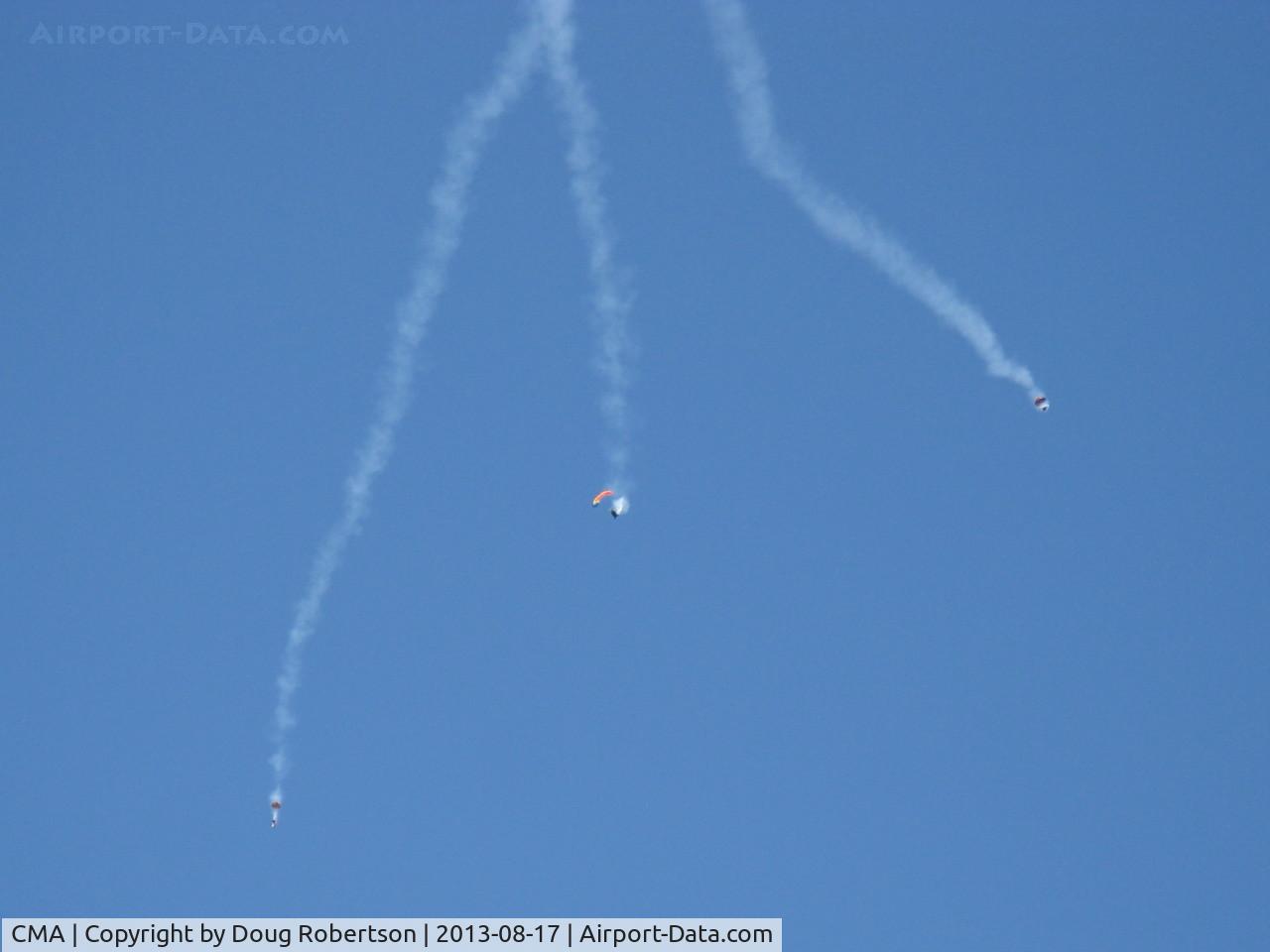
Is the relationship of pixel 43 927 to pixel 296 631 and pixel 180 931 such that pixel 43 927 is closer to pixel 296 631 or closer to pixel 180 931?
pixel 180 931

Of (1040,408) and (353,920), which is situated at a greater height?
(1040,408)

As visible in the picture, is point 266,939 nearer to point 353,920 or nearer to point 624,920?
point 353,920

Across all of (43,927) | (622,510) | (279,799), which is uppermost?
(622,510)

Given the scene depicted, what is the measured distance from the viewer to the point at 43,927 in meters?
73.9

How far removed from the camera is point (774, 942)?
75.8 m

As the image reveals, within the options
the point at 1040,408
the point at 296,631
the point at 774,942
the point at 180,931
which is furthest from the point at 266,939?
the point at 1040,408

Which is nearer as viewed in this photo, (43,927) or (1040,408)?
(43,927)

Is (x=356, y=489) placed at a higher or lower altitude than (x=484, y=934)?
higher

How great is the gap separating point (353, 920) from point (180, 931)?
4404mm

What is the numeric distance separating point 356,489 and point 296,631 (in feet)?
12.8

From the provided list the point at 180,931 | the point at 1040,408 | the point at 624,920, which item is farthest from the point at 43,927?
the point at 1040,408

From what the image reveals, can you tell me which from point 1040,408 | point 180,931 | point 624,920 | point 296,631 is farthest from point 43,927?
point 1040,408

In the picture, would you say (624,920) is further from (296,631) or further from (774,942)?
(296,631)

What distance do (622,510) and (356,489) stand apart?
745 centimetres
